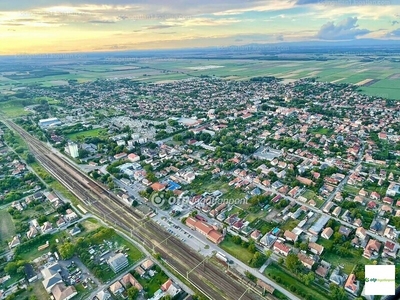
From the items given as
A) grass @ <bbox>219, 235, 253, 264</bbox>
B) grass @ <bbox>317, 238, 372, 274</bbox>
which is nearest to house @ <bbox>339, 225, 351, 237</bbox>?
grass @ <bbox>317, 238, 372, 274</bbox>

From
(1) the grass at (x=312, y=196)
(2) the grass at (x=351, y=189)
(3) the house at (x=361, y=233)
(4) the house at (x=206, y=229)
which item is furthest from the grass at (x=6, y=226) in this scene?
(2) the grass at (x=351, y=189)

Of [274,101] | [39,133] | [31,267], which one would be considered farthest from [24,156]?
[274,101]

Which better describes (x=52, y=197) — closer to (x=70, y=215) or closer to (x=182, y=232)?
→ (x=70, y=215)

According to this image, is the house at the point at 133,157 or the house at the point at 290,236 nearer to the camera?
the house at the point at 290,236

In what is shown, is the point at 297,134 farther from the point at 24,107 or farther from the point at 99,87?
the point at 99,87

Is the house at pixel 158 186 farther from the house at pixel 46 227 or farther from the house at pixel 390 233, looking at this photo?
the house at pixel 390 233

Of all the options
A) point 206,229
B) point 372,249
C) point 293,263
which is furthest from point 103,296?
point 372,249
